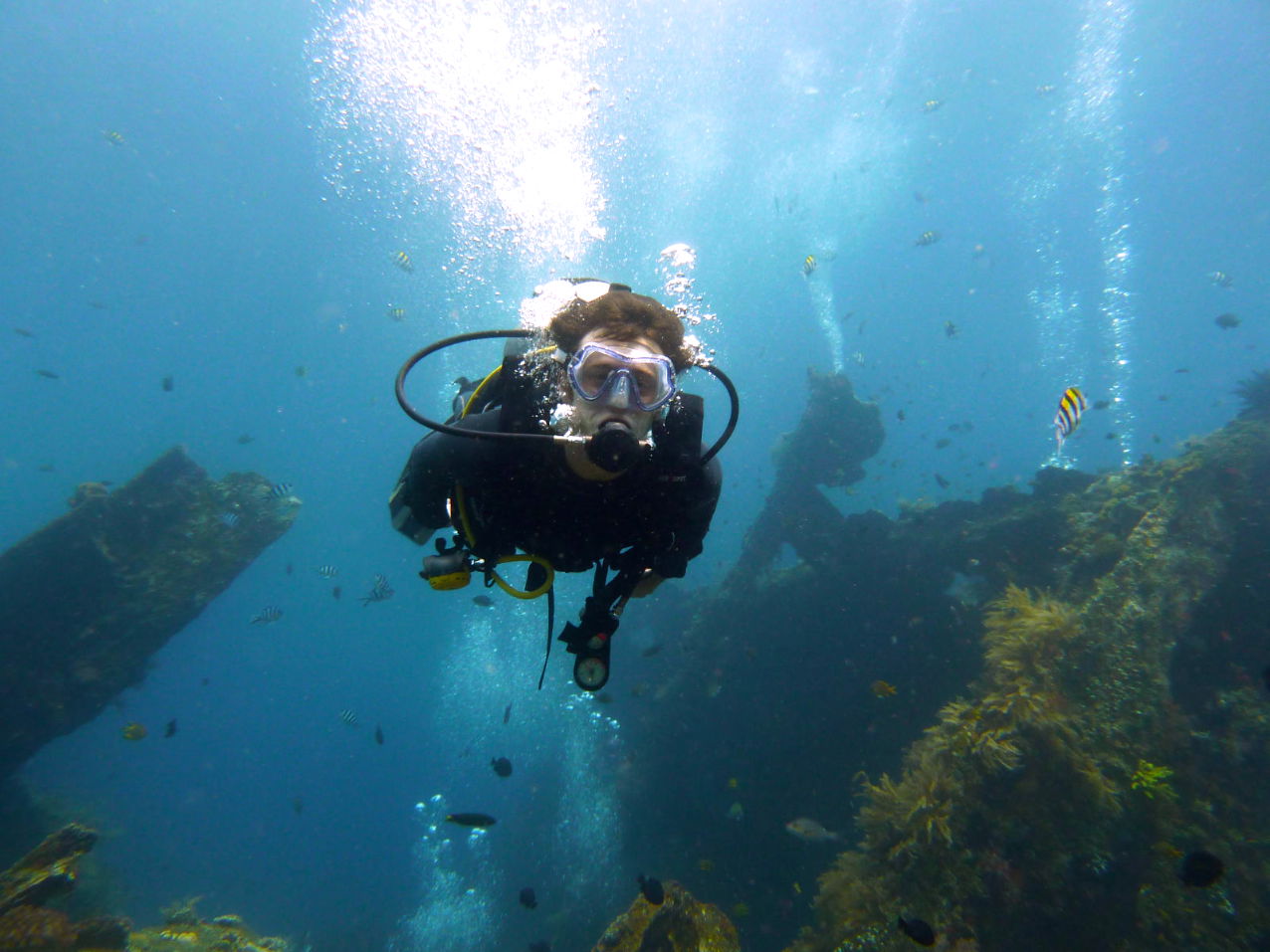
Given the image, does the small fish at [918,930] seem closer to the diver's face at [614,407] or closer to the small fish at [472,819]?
the small fish at [472,819]

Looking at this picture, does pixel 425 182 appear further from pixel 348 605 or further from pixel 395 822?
pixel 348 605

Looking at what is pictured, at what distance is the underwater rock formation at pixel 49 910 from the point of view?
7.10 metres

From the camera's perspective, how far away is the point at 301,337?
65750 mm

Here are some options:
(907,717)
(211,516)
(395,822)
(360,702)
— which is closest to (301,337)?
(360,702)

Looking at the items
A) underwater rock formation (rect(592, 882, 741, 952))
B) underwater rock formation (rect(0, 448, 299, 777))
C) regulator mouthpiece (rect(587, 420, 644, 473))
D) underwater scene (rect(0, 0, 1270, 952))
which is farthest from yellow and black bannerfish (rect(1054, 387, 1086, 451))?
underwater rock formation (rect(0, 448, 299, 777))

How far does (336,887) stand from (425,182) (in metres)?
44.7

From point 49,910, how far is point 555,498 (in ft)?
35.8

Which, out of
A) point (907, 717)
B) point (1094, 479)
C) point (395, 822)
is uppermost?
point (1094, 479)

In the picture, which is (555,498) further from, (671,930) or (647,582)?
(671,930)

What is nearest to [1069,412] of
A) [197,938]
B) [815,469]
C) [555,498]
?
[555,498]

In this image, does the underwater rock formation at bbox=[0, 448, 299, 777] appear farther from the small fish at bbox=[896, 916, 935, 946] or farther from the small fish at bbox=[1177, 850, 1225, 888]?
the small fish at bbox=[1177, 850, 1225, 888]

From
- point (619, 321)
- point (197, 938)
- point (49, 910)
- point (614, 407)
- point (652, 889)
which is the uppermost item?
point (619, 321)

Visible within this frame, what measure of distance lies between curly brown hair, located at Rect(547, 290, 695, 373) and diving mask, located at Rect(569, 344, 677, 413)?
30 centimetres

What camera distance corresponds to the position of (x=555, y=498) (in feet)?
10.1
